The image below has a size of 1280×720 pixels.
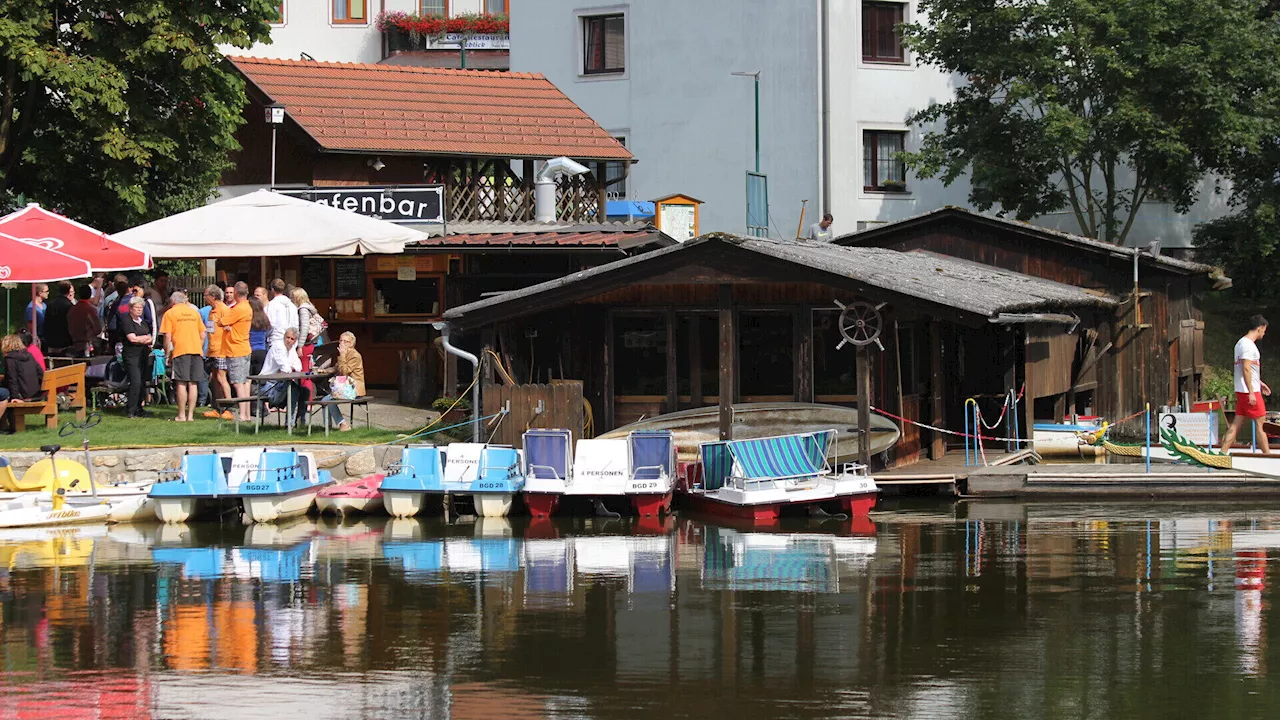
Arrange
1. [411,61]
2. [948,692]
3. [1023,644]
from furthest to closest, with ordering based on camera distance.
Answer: [411,61], [1023,644], [948,692]

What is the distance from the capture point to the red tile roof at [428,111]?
3228 centimetres

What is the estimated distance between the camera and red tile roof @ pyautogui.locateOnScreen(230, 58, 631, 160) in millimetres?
32281

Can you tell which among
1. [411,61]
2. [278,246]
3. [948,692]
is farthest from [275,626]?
[411,61]

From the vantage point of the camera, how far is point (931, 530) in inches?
744

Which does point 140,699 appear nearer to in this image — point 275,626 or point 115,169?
point 275,626

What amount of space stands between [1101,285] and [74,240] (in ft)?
53.6

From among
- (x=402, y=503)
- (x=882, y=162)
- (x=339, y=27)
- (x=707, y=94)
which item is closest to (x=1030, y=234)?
(x=402, y=503)

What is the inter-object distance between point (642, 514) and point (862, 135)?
919 inches

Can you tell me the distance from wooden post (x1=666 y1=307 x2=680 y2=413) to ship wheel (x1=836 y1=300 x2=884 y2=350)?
8.22 feet

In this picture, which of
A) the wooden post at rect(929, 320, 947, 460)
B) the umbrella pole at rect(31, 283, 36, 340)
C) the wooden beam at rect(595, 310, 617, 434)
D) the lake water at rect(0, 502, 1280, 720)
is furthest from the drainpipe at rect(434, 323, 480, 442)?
the wooden post at rect(929, 320, 947, 460)

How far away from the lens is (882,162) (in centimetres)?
4216

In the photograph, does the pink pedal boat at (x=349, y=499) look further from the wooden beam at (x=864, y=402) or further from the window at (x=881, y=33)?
the window at (x=881, y=33)

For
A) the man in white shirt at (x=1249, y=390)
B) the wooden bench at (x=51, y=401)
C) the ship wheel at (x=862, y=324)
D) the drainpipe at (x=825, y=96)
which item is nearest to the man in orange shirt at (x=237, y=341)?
the wooden bench at (x=51, y=401)

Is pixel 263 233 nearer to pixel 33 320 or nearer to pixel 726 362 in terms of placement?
pixel 33 320
